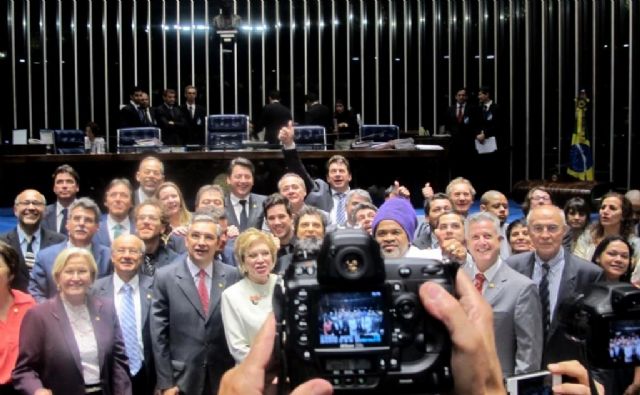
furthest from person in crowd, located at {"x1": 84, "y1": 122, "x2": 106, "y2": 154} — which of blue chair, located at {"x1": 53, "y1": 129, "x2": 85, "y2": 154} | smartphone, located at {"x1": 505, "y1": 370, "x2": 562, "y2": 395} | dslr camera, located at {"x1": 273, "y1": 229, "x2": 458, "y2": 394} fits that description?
dslr camera, located at {"x1": 273, "y1": 229, "x2": 458, "y2": 394}

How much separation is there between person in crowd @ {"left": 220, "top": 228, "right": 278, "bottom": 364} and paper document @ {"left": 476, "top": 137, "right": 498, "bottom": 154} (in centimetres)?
750

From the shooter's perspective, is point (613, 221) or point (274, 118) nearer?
point (613, 221)

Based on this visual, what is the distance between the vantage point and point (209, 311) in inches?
175

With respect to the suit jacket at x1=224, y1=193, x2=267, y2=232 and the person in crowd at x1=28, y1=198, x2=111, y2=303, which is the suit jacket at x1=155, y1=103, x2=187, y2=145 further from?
the person in crowd at x1=28, y1=198, x2=111, y2=303

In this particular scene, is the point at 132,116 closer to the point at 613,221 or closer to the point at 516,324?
the point at 613,221

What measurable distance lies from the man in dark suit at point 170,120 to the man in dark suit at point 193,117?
3.4 inches

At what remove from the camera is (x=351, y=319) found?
192cm

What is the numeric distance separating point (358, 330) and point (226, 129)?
887cm

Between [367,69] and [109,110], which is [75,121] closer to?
[109,110]

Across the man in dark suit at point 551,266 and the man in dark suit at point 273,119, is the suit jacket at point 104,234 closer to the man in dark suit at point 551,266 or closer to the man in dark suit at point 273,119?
the man in dark suit at point 551,266

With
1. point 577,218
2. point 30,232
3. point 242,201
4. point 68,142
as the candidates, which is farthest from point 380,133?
point 30,232

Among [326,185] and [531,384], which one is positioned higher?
[326,185]

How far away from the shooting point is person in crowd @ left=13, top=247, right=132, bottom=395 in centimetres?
402

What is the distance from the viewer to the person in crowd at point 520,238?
5.21 metres
